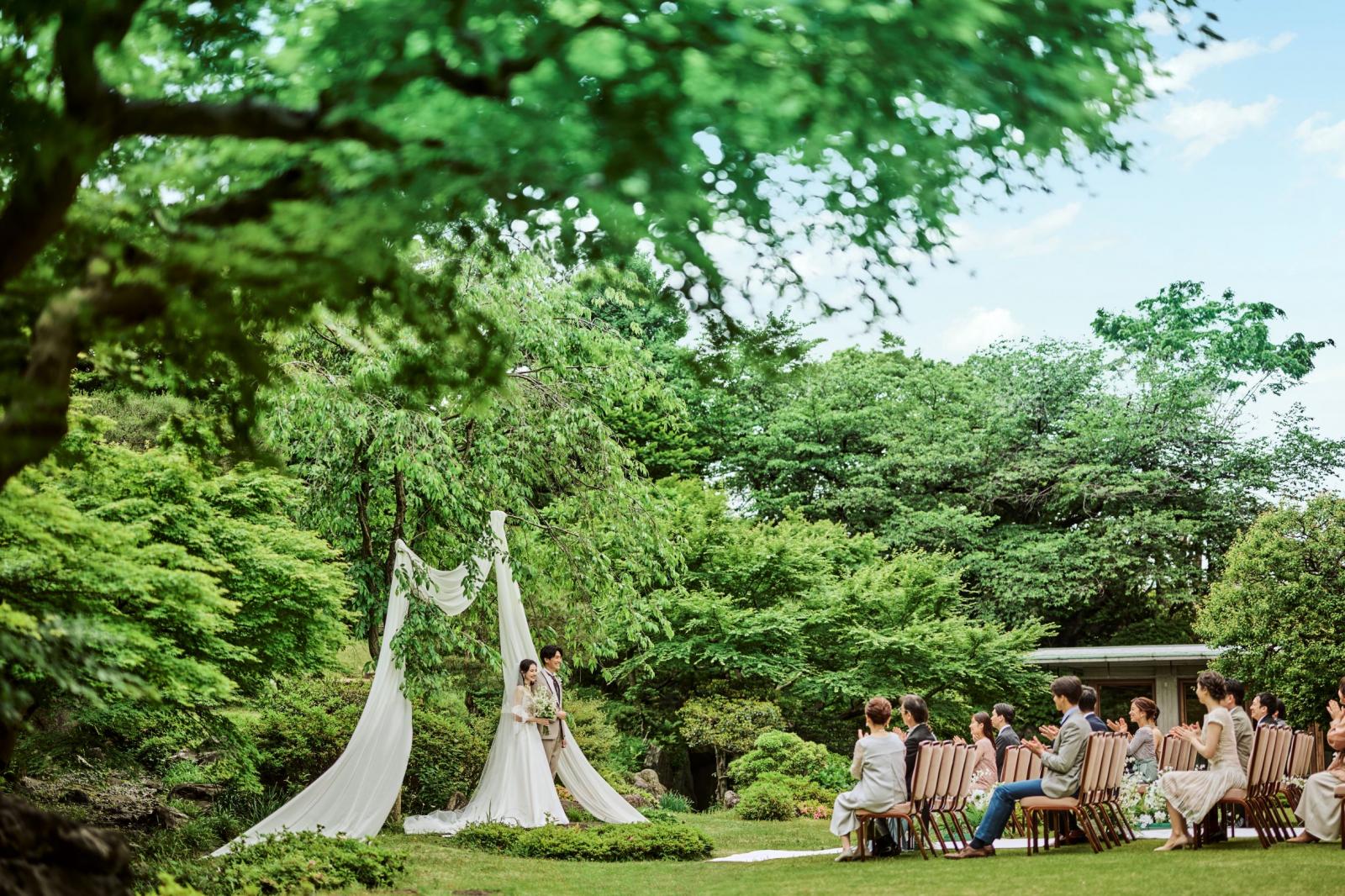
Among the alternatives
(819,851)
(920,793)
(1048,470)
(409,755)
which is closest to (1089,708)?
(920,793)

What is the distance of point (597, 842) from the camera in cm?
1131

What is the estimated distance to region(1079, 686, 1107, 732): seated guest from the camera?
982cm

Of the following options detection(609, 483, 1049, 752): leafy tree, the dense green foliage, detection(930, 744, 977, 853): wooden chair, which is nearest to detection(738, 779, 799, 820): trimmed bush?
detection(609, 483, 1049, 752): leafy tree

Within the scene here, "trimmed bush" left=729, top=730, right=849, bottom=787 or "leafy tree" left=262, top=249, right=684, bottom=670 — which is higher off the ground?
"leafy tree" left=262, top=249, right=684, bottom=670

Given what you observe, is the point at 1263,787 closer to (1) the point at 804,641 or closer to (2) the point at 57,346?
(2) the point at 57,346

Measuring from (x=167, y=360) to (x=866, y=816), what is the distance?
637cm

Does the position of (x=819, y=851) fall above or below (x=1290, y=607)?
below

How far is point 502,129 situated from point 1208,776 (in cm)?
763

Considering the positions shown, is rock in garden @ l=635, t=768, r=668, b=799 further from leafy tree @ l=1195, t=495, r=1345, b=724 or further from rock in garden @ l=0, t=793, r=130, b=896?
rock in garden @ l=0, t=793, r=130, b=896

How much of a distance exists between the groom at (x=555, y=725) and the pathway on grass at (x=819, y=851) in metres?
2.29

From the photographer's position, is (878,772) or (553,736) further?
(553,736)

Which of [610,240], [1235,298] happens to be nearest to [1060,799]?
[610,240]

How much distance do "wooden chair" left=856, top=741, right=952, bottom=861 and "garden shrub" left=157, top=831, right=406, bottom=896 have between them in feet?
11.6

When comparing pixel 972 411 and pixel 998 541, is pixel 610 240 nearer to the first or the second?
pixel 998 541
